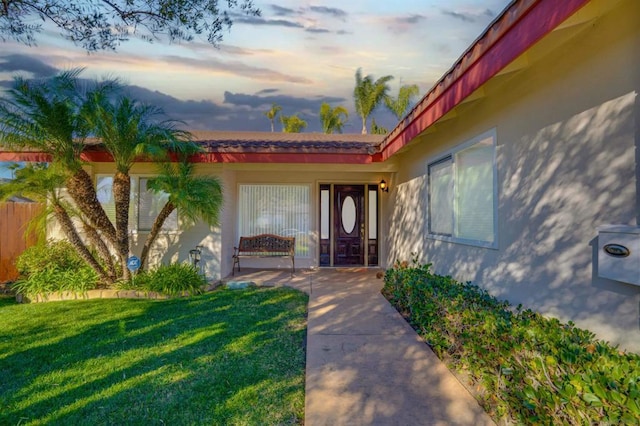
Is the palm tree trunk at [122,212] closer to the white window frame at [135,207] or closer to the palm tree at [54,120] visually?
the palm tree at [54,120]

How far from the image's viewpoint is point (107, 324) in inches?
199

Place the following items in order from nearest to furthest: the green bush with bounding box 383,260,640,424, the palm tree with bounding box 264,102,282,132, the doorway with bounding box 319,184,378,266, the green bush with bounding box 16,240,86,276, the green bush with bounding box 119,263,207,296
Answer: the green bush with bounding box 383,260,640,424
the green bush with bounding box 119,263,207,296
the green bush with bounding box 16,240,86,276
the doorway with bounding box 319,184,378,266
the palm tree with bounding box 264,102,282,132

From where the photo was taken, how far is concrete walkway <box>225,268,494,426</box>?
2.80m

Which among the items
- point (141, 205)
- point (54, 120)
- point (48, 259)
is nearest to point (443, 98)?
point (54, 120)

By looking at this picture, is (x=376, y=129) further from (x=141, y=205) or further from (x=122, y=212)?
(x=122, y=212)

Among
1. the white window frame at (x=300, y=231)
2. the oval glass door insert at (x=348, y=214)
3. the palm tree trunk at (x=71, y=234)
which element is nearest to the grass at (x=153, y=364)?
the palm tree trunk at (x=71, y=234)

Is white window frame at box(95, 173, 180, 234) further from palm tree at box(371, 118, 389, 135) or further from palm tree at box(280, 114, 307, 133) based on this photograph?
palm tree at box(280, 114, 307, 133)

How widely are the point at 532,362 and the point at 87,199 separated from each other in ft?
23.8

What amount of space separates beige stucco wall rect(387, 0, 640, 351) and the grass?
2516 millimetres

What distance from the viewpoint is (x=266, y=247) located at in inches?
374

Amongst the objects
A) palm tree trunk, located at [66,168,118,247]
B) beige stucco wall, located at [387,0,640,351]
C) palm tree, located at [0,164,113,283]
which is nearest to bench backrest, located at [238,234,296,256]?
palm tree trunk, located at [66,168,118,247]

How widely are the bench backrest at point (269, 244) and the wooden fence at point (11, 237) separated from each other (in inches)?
185

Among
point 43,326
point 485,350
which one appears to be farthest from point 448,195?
point 43,326

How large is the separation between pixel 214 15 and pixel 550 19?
4734mm
